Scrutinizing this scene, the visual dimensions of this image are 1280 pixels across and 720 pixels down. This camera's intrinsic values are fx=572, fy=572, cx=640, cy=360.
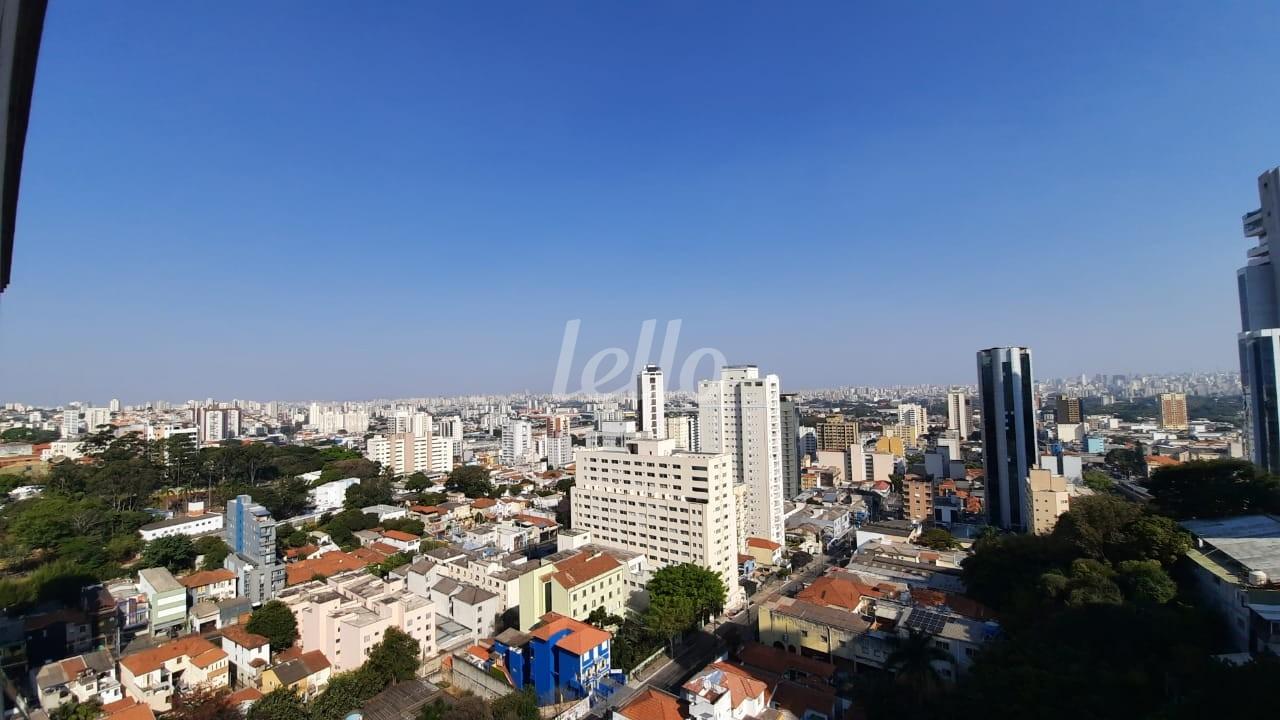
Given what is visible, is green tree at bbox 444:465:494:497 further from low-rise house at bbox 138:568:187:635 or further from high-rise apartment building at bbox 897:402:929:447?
high-rise apartment building at bbox 897:402:929:447

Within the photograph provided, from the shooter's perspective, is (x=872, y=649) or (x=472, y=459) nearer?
(x=872, y=649)

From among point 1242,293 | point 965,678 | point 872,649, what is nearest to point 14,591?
point 872,649

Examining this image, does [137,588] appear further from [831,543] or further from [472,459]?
[472,459]

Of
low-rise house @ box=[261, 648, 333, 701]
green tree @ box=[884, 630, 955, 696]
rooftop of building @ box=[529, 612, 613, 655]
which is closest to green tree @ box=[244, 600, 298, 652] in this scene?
low-rise house @ box=[261, 648, 333, 701]

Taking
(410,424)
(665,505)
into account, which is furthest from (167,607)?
(410,424)

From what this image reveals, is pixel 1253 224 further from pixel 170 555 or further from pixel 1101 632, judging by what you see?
pixel 170 555

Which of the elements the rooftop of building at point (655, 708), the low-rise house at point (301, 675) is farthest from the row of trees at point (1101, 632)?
the low-rise house at point (301, 675)
